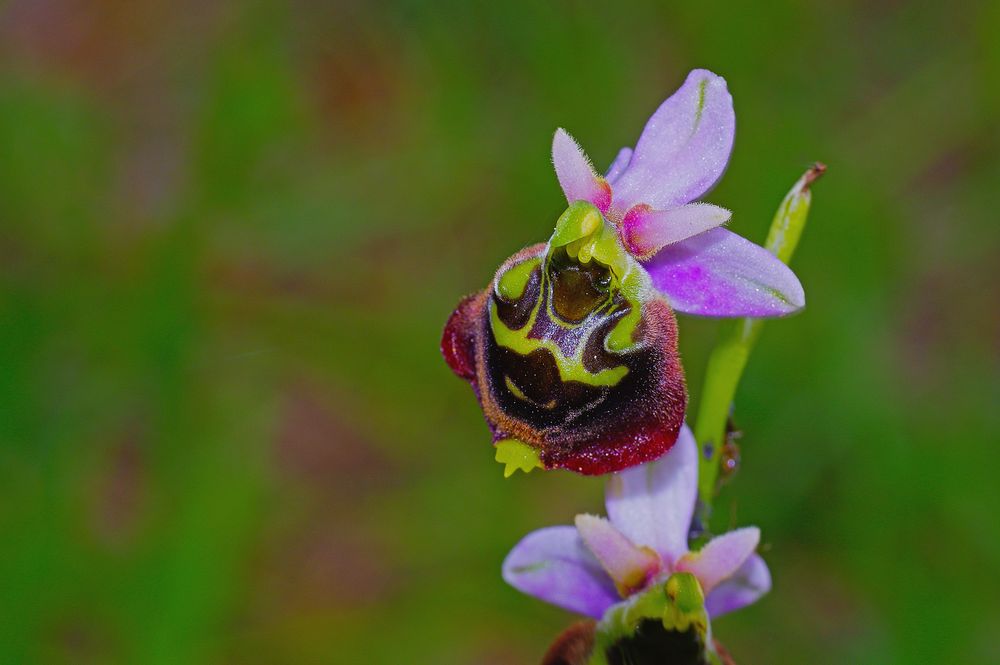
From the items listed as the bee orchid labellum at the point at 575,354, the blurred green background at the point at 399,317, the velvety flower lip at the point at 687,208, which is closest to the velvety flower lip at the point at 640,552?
the bee orchid labellum at the point at 575,354

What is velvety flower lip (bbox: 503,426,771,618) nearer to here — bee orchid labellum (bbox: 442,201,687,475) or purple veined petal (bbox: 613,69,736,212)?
bee orchid labellum (bbox: 442,201,687,475)

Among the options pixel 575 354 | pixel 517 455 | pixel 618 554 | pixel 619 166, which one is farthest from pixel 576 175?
pixel 618 554

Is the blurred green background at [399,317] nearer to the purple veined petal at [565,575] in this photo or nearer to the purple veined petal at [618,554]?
the purple veined petal at [565,575]

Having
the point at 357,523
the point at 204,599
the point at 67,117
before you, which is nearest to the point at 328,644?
the point at 357,523

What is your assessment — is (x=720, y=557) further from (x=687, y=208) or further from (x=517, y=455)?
(x=687, y=208)

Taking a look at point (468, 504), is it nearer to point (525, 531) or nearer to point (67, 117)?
point (525, 531)

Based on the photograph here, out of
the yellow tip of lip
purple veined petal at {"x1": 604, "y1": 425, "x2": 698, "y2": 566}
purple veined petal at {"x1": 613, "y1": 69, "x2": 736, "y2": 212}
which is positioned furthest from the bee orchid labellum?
purple veined petal at {"x1": 604, "y1": 425, "x2": 698, "y2": 566}
